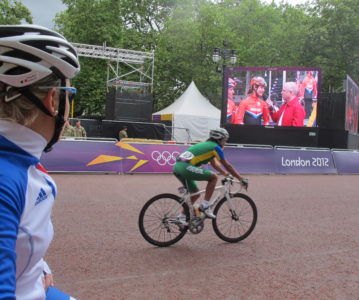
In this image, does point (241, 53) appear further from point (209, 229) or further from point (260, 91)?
point (209, 229)

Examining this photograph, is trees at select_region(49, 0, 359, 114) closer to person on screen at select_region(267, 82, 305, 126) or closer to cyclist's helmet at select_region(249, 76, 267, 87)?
cyclist's helmet at select_region(249, 76, 267, 87)

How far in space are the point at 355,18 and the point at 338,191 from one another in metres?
28.3

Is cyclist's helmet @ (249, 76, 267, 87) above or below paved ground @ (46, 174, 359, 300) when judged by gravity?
above

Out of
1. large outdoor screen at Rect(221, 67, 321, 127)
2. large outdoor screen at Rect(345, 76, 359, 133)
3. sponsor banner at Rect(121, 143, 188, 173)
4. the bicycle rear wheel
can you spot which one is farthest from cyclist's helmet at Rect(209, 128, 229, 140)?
large outdoor screen at Rect(345, 76, 359, 133)

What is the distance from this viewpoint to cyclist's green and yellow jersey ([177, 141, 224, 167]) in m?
6.46

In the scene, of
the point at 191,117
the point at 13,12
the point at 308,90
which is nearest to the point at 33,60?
the point at 308,90

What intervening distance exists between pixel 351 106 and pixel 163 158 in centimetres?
1532

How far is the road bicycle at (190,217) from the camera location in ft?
20.1

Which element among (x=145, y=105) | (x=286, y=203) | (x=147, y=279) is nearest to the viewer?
(x=147, y=279)

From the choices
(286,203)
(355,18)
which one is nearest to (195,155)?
(286,203)

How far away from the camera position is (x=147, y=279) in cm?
457

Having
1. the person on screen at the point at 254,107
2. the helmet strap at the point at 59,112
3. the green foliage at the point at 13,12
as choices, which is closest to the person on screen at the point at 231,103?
the person on screen at the point at 254,107

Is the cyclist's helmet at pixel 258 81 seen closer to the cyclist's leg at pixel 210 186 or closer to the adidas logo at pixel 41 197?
the cyclist's leg at pixel 210 186

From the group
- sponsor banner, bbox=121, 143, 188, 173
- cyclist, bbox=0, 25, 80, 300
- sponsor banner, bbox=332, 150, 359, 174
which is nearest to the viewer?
cyclist, bbox=0, 25, 80, 300
